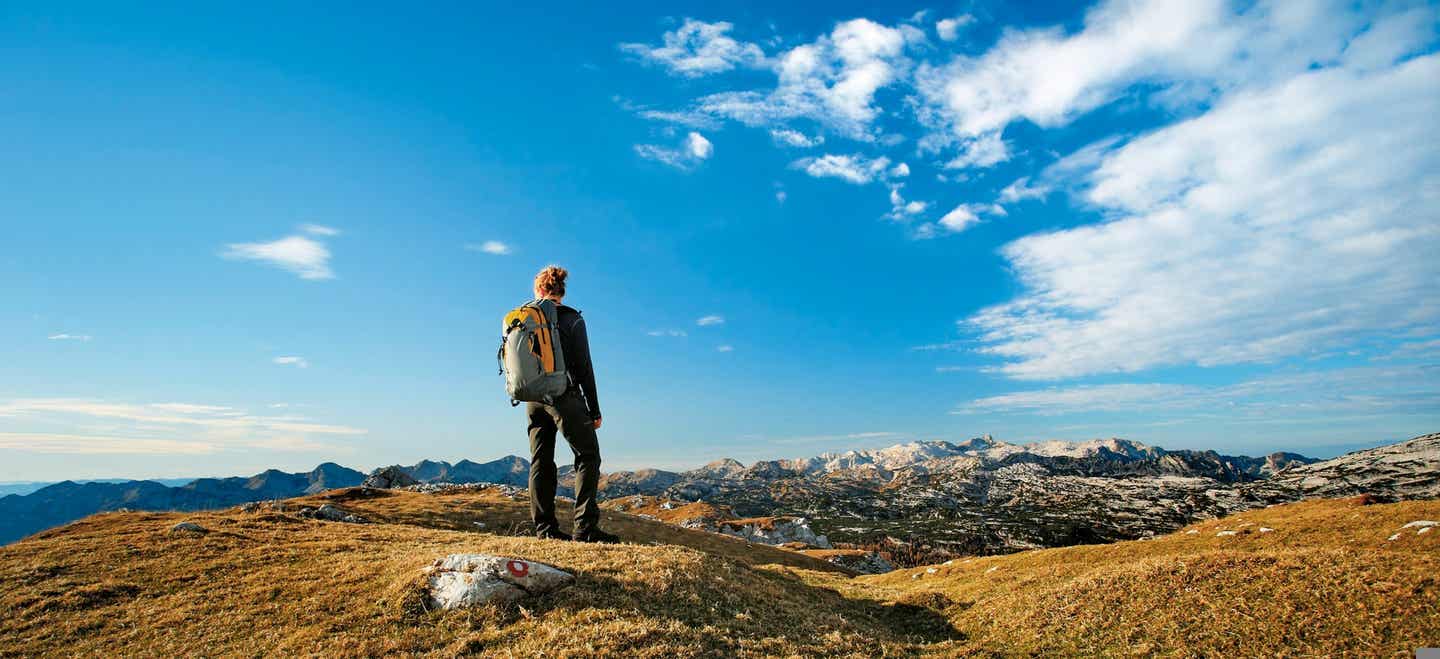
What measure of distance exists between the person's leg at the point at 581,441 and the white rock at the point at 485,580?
332 cm

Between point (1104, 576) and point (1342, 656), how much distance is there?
17.1 ft

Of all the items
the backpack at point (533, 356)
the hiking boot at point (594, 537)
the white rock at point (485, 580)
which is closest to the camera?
the white rock at point (485, 580)

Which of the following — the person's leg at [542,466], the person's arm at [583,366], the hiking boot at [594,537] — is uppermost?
the person's arm at [583,366]

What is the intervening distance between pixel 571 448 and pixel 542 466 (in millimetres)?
1467

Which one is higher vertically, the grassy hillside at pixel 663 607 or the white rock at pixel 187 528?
the white rock at pixel 187 528

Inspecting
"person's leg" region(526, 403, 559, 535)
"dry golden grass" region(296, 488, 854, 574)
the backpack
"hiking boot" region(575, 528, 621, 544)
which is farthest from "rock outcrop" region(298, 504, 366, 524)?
the backpack

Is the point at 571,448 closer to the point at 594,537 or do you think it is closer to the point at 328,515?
the point at 594,537

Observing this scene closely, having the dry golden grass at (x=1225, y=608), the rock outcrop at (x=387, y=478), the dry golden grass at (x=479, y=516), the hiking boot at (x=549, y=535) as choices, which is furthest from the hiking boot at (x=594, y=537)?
the rock outcrop at (x=387, y=478)

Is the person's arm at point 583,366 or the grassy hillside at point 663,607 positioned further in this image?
the person's arm at point 583,366

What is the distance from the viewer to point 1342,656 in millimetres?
10258

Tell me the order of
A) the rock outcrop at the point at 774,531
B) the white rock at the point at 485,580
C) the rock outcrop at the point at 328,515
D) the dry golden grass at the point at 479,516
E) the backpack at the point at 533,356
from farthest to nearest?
1. the rock outcrop at the point at 774,531
2. the dry golden grass at the point at 479,516
3. the rock outcrop at the point at 328,515
4. the backpack at the point at 533,356
5. the white rock at the point at 485,580

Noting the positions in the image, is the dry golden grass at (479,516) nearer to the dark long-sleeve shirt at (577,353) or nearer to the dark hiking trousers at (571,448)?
the dark hiking trousers at (571,448)

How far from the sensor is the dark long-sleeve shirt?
603 inches

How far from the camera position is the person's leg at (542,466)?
15500mm
